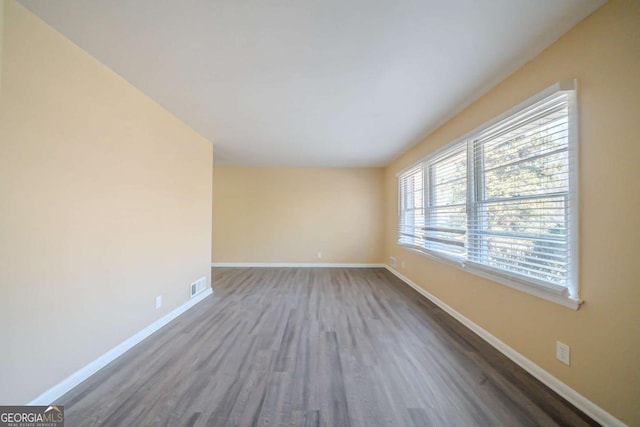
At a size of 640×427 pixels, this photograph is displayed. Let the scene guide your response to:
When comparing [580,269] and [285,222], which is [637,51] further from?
[285,222]

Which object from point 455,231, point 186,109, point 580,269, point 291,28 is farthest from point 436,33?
point 186,109

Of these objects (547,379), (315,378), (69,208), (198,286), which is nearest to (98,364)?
(69,208)

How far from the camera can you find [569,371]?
147cm

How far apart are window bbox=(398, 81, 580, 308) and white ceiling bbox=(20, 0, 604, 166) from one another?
0.45 metres

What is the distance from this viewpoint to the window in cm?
150

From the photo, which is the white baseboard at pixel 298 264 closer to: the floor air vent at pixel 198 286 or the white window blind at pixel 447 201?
the floor air vent at pixel 198 286

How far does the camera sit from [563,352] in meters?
1.52

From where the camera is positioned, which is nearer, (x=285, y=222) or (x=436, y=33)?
(x=436, y=33)

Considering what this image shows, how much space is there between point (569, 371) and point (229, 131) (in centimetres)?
403

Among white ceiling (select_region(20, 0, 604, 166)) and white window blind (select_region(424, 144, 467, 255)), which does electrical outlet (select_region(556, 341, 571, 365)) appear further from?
white ceiling (select_region(20, 0, 604, 166))

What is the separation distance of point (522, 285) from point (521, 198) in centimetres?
69

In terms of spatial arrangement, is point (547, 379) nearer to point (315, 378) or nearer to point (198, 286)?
point (315, 378)

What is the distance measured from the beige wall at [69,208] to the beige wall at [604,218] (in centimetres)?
337

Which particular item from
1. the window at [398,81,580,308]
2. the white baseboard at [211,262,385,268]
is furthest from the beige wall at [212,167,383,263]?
the window at [398,81,580,308]
